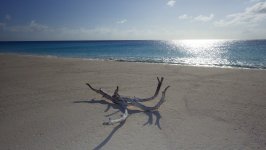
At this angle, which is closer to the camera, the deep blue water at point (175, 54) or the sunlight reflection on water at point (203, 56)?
the deep blue water at point (175, 54)

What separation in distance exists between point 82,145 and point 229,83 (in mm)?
6384

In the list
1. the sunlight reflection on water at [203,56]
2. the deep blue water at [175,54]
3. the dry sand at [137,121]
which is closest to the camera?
the dry sand at [137,121]

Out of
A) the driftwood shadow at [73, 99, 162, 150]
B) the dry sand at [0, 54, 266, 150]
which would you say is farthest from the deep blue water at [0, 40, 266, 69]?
the driftwood shadow at [73, 99, 162, 150]

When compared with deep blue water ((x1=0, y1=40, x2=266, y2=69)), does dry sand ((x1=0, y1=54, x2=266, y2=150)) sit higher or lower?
lower

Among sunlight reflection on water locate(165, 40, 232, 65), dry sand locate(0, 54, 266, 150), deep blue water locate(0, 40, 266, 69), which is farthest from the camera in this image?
sunlight reflection on water locate(165, 40, 232, 65)

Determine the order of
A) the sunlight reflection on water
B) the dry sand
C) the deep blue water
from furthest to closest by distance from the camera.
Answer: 1. the sunlight reflection on water
2. the deep blue water
3. the dry sand

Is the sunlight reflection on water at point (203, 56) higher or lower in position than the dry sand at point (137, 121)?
higher

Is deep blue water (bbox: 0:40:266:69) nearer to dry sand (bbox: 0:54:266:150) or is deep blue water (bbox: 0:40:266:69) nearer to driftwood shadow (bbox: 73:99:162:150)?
dry sand (bbox: 0:54:266:150)

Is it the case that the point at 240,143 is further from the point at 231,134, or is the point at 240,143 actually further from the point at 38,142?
the point at 38,142

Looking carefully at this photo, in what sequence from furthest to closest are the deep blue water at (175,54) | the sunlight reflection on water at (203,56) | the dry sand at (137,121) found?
the sunlight reflection on water at (203,56), the deep blue water at (175,54), the dry sand at (137,121)

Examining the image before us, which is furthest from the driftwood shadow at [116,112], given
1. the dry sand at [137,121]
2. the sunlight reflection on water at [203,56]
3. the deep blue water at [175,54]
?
the sunlight reflection on water at [203,56]

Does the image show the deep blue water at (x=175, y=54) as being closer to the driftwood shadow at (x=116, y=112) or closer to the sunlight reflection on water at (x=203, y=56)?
the sunlight reflection on water at (x=203, y=56)

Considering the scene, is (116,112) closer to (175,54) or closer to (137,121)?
(137,121)

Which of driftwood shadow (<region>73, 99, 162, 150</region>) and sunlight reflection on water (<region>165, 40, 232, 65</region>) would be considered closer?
driftwood shadow (<region>73, 99, 162, 150</region>)
